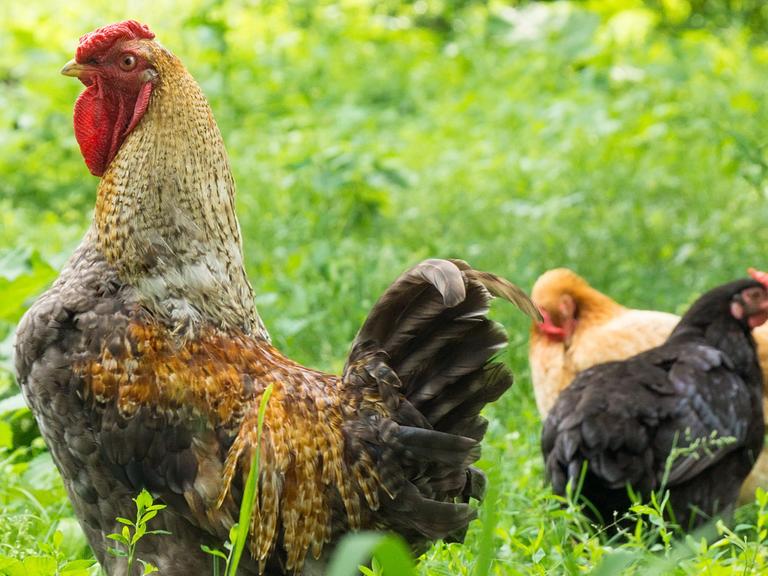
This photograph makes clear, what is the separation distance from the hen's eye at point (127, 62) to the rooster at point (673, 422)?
6.88ft

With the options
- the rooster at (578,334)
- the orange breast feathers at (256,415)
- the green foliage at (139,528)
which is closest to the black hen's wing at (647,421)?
the rooster at (578,334)

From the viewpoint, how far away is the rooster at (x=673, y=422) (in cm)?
409

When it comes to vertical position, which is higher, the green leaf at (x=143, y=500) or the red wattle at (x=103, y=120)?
the red wattle at (x=103, y=120)

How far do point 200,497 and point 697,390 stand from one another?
2.19 metres

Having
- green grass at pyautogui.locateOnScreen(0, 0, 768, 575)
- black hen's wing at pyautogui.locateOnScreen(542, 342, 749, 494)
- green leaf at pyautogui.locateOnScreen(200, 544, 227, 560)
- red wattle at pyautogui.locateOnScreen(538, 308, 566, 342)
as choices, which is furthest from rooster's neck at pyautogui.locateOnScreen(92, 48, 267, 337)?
red wattle at pyautogui.locateOnScreen(538, 308, 566, 342)

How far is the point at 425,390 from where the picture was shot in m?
3.05

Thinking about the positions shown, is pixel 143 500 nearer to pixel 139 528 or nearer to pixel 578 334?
pixel 139 528

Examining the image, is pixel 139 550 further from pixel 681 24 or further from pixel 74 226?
pixel 681 24

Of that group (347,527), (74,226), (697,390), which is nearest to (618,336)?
(697,390)

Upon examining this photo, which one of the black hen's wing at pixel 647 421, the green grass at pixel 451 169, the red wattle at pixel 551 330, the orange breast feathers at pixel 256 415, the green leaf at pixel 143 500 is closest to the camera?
the green leaf at pixel 143 500

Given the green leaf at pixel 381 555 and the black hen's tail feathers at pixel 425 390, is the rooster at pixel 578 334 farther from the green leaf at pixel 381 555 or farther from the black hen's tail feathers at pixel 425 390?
the green leaf at pixel 381 555

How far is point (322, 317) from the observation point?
18.3 ft

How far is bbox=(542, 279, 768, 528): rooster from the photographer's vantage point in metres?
4.09

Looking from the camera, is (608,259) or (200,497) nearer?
(200,497)
